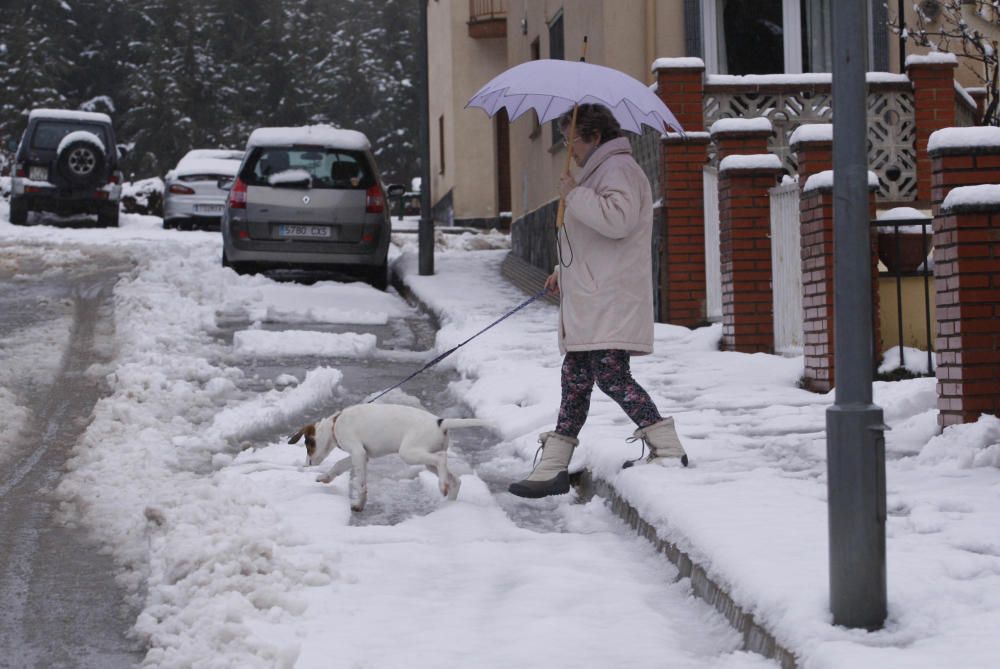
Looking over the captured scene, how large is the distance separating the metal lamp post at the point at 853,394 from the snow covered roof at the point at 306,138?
12.7m

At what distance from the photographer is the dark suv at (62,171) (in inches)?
1038

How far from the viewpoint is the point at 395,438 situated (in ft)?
22.1

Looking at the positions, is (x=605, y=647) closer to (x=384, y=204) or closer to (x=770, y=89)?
(x=770, y=89)

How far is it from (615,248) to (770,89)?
24.7 feet

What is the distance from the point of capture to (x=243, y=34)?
60.8 m

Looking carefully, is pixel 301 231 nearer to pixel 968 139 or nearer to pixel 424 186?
pixel 424 186

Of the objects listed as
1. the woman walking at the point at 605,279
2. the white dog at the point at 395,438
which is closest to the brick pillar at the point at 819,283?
the woman walking at the point at 605,279

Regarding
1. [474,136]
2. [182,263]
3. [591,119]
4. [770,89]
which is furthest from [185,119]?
[591,119]

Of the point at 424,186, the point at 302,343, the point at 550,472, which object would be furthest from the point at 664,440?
the point at 424,186

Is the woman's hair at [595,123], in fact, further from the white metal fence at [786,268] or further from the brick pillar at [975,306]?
the white metal fence at [786,268]

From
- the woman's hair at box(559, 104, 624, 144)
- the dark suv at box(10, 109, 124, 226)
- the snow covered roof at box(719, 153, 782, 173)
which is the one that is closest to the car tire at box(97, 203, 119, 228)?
the dark suv at box(10, 109, 124, 226)

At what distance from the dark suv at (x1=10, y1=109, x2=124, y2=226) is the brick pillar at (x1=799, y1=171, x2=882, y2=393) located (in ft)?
63.2

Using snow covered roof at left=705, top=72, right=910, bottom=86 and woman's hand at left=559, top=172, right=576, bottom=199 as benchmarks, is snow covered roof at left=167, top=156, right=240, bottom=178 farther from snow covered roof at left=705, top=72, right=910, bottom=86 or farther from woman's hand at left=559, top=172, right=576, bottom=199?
woman's hand at left=559, top=172, right=576, bottom=199

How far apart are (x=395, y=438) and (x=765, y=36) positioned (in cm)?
1081
